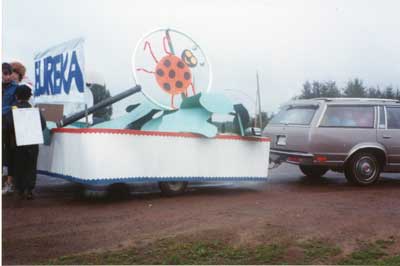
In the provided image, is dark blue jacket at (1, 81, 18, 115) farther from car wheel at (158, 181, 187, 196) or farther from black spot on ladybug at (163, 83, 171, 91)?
car wheel at (158, 181, 187, 196)

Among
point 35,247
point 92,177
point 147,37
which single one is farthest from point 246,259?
point 147,37

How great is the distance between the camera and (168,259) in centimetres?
419

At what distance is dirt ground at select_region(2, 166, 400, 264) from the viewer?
473 centimetres

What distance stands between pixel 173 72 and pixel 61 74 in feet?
5.03

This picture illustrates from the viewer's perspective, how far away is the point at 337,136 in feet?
28.2

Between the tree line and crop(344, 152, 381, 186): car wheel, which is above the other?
the tree line

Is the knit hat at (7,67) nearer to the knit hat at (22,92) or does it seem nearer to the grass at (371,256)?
the knit hat at (22,92)

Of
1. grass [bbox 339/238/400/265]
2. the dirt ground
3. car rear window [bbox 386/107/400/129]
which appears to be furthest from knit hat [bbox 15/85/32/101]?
car rear window [bbox 386/107/400/129]

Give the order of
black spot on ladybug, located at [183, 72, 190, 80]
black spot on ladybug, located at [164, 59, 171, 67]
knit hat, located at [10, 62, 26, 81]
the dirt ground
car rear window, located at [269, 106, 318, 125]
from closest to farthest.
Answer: the dirt ground, knit hat, located at [10, 62, 26, 81], black spot on ladybug, located at [164, 59, 171, 67], black spot on ladybug, located at [183, 72, 190, 80], car rear window, located at [269, 106, 318, 125]

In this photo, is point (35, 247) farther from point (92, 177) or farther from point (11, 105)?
point (11, 105)

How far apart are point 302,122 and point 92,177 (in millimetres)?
4133

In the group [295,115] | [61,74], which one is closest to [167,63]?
[61,74]

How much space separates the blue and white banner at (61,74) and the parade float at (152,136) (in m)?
0.01

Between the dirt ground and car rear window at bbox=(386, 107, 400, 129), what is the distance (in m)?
1.54
